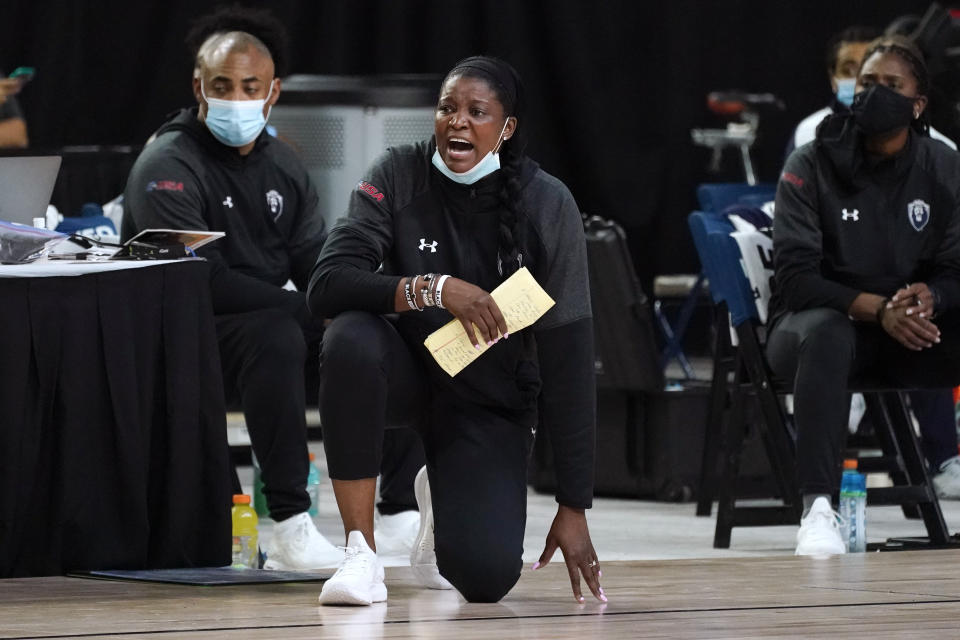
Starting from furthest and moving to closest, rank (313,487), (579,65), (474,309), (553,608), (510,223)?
(579,65)
(313,487)
(510,223)
(553,608)
(474,309)

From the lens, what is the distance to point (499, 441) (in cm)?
311

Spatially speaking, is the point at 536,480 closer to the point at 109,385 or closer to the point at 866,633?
the point at 109,385

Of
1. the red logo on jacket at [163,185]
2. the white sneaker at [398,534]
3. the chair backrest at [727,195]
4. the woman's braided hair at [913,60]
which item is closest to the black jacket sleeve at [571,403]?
the white sneaker at [398,534]

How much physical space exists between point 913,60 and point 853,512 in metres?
1.23

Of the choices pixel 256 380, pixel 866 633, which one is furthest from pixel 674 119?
pixel 866 633

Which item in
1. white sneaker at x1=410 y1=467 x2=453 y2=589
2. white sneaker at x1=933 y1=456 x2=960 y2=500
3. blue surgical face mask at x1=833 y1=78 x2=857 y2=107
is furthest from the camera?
blue surgical face mask at x1=833 y1=78 x2=857 y2=107

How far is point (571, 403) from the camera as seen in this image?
116 inches

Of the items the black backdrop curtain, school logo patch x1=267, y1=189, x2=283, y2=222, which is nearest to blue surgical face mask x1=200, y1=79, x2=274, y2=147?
school logo patch x1=267, y1=189, x2=283, y2=222

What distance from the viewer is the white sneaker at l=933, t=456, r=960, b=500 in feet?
17.1

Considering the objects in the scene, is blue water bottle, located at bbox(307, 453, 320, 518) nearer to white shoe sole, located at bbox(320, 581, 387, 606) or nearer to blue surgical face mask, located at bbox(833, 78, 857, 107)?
white shoe sole, located at bbox(320, 581, 387, 606)

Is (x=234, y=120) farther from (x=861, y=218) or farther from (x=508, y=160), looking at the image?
(x=861, y=218)

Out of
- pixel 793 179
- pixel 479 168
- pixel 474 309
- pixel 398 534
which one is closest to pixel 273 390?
pixel 398 534

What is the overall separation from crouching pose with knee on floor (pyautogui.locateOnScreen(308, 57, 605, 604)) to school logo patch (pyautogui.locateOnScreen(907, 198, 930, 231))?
149 cm

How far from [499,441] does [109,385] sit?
0.85 m
